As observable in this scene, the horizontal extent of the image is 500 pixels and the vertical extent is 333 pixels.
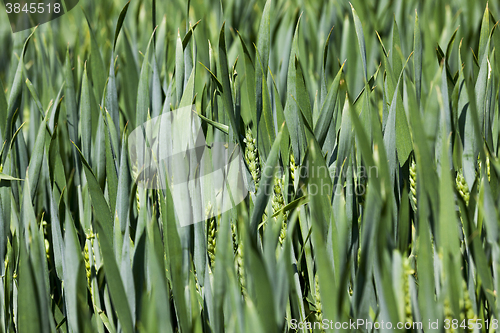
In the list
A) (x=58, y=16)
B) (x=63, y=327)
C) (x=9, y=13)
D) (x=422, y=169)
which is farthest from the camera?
(x=58, y=16)

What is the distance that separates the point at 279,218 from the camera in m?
0.29

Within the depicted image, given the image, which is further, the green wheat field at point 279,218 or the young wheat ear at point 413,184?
the young wheat ear at point 413,184

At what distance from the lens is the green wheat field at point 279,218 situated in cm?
26

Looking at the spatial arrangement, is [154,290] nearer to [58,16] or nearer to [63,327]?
[63,327]

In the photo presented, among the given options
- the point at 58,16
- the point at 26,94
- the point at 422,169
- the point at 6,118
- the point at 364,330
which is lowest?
the point at 364,330

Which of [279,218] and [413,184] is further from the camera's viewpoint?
[413,184]

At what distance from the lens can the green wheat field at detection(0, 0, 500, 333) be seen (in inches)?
10.1

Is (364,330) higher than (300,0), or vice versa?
(300,0)

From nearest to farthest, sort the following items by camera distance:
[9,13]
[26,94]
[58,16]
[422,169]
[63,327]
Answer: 1. [422,169]
2. [63,327]
3. [26,94]
4. [9,13]
5. [58,16]

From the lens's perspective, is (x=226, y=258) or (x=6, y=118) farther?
(x=6, y=118)

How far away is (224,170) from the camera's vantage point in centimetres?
46

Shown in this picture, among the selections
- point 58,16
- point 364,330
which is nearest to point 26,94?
point 58,16

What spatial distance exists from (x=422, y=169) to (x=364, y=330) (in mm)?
129

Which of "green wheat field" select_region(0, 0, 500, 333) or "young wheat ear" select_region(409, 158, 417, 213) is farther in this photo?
"young wheat ear" select_region(409, 158, 417, 213)
